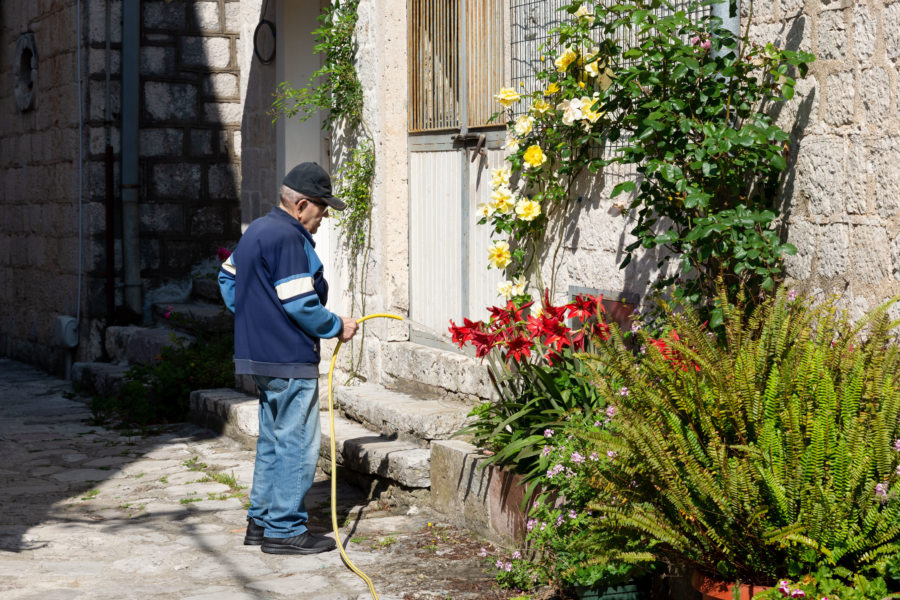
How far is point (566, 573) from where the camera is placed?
3934 mm

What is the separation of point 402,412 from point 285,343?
56.4 inches

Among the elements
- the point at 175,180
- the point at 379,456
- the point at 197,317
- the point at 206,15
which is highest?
the point at 206,15

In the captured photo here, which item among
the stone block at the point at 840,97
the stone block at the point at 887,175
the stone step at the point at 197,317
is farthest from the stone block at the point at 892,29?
the stone step at the point at 197,317

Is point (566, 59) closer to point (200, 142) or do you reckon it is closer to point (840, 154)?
point (840, 154)

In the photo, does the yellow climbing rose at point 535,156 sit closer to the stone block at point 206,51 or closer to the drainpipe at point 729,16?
the drainpipe at point 729,16

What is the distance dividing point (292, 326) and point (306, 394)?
31 cm

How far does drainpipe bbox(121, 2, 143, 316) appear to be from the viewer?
10.8m

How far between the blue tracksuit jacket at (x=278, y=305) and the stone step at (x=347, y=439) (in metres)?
0.95

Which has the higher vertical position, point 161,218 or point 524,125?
point 524,125

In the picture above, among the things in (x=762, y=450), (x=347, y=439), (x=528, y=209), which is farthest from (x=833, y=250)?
(x=347, y=439)

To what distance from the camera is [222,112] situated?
36.8ft

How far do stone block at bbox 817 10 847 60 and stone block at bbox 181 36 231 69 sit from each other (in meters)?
7.85

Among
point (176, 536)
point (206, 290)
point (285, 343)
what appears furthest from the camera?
point (206, 290)

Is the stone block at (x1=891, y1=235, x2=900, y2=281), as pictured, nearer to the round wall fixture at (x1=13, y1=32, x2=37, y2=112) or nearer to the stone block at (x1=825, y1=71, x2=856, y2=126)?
the stone block at (x1=825, y1=71, x2=856, y2=126)
